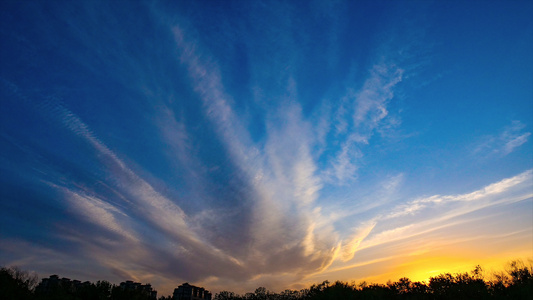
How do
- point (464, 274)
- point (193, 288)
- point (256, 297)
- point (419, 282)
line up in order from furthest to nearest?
point (256, 297) < point (193, 288) < point (419, 282) < point (464, 274)

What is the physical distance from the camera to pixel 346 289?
2218 inches

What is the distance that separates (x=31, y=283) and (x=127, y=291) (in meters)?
15.8

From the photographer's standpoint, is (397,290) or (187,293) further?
(187,293)

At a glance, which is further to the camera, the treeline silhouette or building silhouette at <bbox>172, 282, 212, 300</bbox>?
building silhouette at <bbox>172, 282, 212, 300</bbox>

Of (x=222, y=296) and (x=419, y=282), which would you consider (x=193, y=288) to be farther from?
(x=419, y=282)

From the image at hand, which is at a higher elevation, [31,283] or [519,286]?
[31,283]

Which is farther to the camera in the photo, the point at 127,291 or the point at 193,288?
the point at 193,288

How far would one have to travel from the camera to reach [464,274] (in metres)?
51.5

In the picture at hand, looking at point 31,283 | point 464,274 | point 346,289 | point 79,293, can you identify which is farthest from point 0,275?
point 464,274

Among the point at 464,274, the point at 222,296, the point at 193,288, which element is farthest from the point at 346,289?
the point at 222,296

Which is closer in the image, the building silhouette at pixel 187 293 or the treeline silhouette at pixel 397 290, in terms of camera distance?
the treeline silhouette at pixel 397 290

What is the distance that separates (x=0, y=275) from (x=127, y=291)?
2079 cm

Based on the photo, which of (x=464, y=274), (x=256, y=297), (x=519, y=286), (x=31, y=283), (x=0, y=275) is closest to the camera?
(x=519, y=286)

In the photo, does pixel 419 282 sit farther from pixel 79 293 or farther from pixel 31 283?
pixel 31 283
